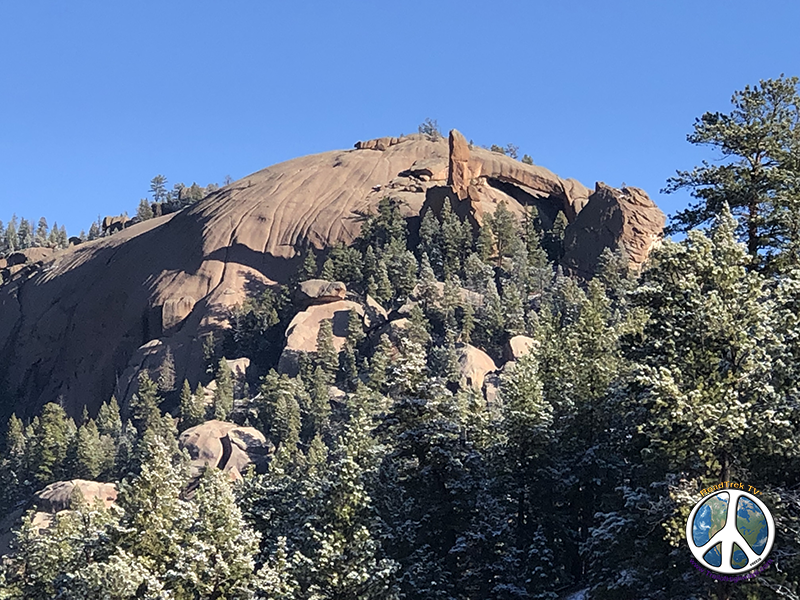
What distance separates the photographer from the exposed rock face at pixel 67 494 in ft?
250

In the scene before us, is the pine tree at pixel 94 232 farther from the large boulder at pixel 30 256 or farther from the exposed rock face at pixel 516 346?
the exposed rock face at pixel 516 346

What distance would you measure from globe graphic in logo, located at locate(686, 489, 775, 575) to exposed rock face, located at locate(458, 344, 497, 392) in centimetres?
6050

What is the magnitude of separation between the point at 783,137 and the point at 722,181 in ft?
5.99

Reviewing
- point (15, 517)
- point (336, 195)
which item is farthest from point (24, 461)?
point (336, 195)

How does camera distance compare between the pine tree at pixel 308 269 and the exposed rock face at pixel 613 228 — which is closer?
the exposed rock face at pixel 613 228

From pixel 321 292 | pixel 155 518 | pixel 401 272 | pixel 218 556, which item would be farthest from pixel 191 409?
pixel 218 556

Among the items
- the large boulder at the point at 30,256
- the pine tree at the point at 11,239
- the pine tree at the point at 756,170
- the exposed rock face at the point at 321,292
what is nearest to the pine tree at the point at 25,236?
the pine tree at the point at 11,239

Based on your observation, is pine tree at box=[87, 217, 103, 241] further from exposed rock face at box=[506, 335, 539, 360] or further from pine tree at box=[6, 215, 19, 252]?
exposed rock face at box=[506, 335, 539, 360]

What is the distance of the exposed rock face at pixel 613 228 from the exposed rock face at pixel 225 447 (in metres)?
37.7

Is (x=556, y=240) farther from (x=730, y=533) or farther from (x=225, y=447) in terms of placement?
(x=730, y=533)

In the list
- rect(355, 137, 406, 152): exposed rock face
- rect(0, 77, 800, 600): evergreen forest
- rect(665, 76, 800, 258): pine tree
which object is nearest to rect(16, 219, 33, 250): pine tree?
rect(355, 137, 406, 152): exposed rock face

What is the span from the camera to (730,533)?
58.4 feet

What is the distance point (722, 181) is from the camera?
2630cm

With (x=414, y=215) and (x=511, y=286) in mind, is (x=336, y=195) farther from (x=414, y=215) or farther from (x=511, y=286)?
(x=511, y=286)
